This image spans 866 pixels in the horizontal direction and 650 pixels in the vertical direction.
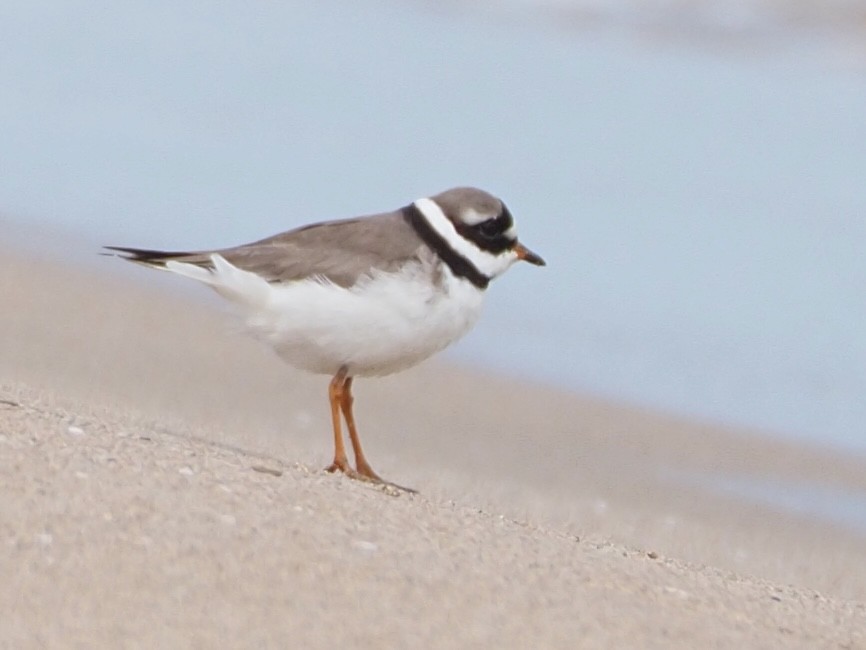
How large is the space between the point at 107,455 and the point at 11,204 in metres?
6.34

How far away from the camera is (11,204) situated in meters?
10.7

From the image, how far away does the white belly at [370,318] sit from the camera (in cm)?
554

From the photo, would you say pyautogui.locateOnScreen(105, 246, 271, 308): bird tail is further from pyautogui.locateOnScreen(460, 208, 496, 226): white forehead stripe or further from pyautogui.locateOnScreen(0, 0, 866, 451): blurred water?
pyautogui.locateOnScreen(0, 0, 866, 451): blurred water

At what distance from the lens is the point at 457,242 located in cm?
583

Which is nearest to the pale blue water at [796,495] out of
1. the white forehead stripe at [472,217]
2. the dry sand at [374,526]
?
the dry sand at [374,526]

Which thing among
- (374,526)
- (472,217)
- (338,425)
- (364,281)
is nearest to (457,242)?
(472,217)

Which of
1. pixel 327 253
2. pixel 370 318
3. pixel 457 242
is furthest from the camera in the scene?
pixel 457 242

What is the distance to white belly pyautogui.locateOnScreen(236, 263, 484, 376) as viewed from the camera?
218 inches

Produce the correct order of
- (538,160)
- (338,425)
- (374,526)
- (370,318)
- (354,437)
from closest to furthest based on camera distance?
(374,526) < (370,318) < (338,425) < (354,437) < (538,160)

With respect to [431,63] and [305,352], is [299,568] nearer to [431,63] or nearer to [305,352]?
[305,352]

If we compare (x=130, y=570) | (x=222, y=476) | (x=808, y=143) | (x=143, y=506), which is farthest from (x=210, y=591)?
(x=808, y=143)

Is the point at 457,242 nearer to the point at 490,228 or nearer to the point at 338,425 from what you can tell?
the point at 490,228

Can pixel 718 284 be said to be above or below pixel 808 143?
below

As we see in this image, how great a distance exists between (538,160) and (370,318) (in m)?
7.05
